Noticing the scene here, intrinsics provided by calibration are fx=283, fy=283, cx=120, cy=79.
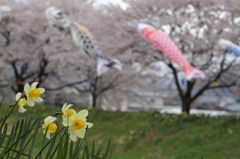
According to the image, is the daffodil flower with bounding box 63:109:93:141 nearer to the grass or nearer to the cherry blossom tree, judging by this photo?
the grass

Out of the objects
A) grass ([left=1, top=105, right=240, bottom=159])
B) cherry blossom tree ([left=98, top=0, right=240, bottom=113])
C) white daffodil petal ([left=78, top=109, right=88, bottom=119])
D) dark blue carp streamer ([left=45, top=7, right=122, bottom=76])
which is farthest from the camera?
cherry blossom tree ([left=98, top=0, right=240, bottom=113])

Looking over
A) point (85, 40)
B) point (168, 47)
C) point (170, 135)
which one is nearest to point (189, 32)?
point (168, 47)

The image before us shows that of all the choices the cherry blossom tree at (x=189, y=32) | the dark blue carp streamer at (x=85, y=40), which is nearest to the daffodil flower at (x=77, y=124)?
the dark blue carp streamer at (x=85, y=40)

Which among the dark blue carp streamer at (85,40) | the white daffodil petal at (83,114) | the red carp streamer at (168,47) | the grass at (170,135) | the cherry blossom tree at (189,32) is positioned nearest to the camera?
the white daffodil petal at (83,114)

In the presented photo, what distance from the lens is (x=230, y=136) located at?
471 centimetres

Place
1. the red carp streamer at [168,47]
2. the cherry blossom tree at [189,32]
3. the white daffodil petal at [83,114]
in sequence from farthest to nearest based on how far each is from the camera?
the cherry blossom tree at [189,32]
the red carp streamer at [168,47]
the white daffodil petal at [83,114]

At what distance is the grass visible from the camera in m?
4.41

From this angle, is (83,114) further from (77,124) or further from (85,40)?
(85,40)

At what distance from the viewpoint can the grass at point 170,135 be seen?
4.41m

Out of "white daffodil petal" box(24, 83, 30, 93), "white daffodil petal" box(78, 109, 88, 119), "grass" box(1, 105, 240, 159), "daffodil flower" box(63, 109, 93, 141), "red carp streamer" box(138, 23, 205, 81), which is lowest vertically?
"grass" box(1, 105, 240, 159)

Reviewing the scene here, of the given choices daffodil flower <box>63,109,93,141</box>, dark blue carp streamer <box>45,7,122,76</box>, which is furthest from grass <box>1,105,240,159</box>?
daffodil flower <box>63,109,93,141</box>

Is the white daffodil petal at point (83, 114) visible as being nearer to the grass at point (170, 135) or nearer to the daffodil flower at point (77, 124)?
the daffodil flower at point (77, 124)

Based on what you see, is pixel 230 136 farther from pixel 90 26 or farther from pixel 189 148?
pixel 90 26

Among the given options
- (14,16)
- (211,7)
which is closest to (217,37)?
(211,7)
